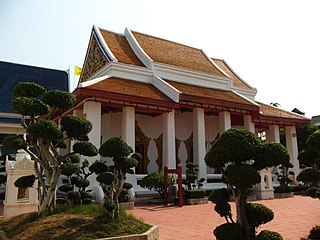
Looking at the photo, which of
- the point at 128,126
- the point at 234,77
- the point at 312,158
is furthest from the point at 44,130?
the point at 234,77

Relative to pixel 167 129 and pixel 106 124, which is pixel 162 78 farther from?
pixel 106 124

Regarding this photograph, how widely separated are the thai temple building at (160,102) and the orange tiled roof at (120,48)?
0.22ft

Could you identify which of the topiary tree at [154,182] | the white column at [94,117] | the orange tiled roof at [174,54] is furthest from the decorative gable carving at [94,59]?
the topiary tree at [154,182]

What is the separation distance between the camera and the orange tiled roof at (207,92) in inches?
641

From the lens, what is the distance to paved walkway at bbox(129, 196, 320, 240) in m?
6.57

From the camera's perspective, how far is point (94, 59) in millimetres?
17750

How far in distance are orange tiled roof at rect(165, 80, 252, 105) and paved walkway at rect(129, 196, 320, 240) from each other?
7.03 meters

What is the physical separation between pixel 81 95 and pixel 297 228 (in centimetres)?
892

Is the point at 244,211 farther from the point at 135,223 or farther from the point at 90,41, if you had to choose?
the point at 90,41

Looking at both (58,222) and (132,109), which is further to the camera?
(132,109)

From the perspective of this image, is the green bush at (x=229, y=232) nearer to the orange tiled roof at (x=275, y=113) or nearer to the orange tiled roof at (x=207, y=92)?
the orange tiled roof at (x=207, y=92)

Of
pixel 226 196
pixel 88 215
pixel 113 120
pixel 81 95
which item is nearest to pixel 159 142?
pixel 113 120

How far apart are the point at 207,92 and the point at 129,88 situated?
4.94 metres

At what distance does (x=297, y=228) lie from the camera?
7.09 metres
